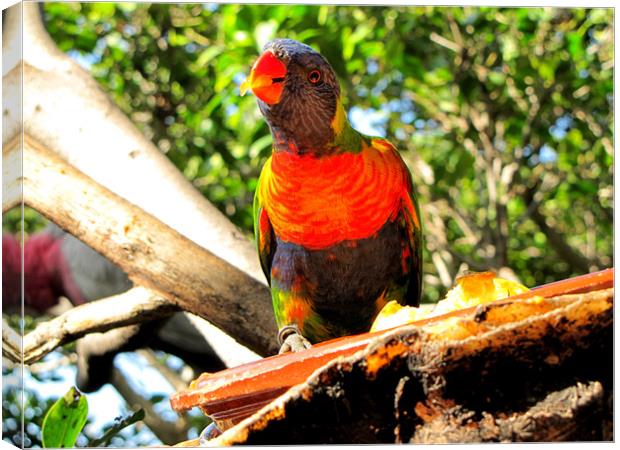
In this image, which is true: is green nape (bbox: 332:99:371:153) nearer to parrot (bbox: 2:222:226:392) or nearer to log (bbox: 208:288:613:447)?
parrot (bbox: 2:222:226:392)

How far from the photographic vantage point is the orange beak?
1.55m

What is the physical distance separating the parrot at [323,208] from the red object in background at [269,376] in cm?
62

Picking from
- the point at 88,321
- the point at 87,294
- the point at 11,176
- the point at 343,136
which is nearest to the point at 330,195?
the point at 343,136

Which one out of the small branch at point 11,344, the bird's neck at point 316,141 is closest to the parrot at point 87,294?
the small branch at point 11,344

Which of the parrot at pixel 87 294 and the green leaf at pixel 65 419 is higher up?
the green leaf at pixel 65 419

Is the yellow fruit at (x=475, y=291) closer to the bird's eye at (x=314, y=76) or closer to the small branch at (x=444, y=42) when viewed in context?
the bird's eye at (x=314, y=76)

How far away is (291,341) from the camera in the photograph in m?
1.49

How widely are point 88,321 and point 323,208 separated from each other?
2.06 ft

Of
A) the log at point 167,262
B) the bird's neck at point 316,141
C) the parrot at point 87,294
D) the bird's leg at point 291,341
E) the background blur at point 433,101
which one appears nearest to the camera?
the bird's leg at point 291,341

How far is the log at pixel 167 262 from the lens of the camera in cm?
177

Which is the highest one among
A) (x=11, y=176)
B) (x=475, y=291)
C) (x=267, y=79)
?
(x=267, y=79)

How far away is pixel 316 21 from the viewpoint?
274cm

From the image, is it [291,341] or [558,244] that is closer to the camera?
[291,341]

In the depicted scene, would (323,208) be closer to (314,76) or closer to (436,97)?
(314,76)
